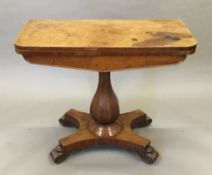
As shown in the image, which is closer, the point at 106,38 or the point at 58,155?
the point at 106,38

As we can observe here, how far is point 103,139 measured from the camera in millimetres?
1675

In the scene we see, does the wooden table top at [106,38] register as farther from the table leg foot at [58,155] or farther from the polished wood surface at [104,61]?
the table leg foot at [58,155]

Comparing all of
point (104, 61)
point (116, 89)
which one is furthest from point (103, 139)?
point (116, 89)

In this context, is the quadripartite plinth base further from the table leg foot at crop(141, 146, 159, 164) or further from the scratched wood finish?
the scratched wood finish

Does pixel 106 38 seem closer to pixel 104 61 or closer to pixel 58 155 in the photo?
pixel 104 61

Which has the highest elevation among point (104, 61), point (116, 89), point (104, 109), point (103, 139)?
point (104, 61)

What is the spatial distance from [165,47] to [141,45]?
85mm

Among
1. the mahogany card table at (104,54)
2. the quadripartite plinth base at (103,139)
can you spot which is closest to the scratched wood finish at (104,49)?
the mahogany card table at (104,54)

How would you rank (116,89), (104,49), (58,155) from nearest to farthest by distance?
(104,49) < (58,155) < (116,89)

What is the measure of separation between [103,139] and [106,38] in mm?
484

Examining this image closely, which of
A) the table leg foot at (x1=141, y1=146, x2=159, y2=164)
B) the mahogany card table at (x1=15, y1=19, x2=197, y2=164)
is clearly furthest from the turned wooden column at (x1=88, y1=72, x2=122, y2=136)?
the table leg foot at (x1=141, y1=146, x2=159, y2=164)

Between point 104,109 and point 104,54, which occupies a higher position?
point 104,54

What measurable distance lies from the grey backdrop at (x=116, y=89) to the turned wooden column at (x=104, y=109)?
92 millimetres

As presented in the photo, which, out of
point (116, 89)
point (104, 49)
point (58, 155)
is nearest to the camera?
point (104, 49)
